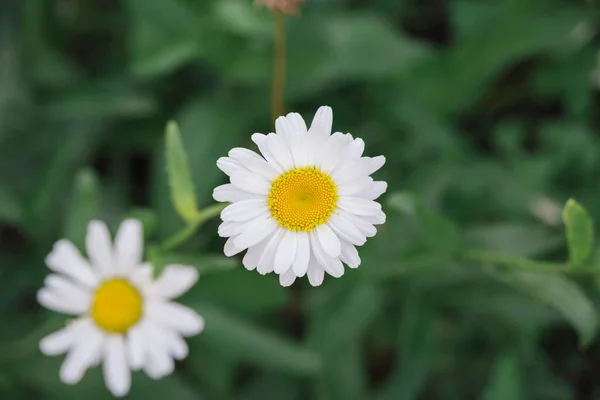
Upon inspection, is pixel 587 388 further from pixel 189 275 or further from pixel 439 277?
pixel 189 275

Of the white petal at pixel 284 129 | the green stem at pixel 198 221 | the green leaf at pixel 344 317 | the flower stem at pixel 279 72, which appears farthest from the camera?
the green leaf at pixel 344 317

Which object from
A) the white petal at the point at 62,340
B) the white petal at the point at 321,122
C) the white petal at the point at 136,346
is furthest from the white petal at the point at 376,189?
the white petal at the point at 62,340

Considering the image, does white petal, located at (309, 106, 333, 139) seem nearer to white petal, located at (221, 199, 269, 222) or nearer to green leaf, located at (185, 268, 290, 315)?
white petal, located at (221, 199, 269, 222)

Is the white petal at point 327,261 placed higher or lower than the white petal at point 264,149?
lower

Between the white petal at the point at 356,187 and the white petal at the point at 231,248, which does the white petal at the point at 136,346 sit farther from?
the white petal at the point at 356,187

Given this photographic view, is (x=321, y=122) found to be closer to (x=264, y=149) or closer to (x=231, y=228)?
(x=264, y=149)

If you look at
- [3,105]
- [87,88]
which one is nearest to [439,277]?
[87,88]

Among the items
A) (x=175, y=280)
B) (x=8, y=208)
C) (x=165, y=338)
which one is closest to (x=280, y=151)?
(x=175, y=280)
